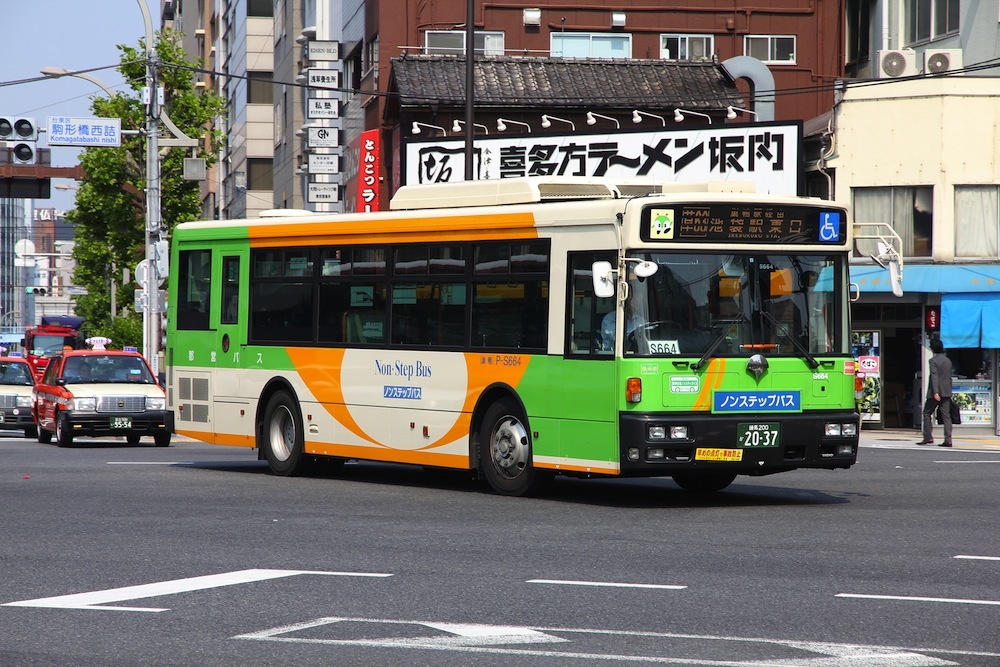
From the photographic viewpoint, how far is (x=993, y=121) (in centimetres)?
3269

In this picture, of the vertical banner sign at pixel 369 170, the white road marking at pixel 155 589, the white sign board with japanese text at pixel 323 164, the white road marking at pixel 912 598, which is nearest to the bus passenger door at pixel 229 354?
the white road marking at pixel 155 589

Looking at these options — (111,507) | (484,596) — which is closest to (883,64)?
(111,507)

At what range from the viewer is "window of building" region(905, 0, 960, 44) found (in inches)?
1444

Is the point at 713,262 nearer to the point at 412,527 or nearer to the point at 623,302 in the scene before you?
the point at 623,302

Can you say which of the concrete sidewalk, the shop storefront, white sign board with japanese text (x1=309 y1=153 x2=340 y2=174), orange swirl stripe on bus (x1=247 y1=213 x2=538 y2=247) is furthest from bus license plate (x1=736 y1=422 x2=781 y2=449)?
white sign board with japanese text (x1=309 y1=153 x2=340 y2=174)

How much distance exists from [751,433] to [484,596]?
19.0 feet

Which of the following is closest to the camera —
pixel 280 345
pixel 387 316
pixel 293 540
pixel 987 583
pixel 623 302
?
pixel 987 583

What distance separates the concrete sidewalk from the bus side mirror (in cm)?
1538

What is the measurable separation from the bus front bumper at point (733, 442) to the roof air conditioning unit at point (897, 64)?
2139cm

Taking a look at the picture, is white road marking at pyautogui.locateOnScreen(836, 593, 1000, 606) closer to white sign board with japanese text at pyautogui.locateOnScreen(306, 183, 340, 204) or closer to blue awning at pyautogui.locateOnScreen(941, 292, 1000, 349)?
blue awning at pyautogui.locateOnScreen(941, 292, 1000, 349)

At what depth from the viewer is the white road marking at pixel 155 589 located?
28.2ft

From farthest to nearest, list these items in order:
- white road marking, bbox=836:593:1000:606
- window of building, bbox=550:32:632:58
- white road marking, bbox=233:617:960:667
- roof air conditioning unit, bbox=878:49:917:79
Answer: window of building, bbox=550:32:632:58 → roof air conditioning unit, bbox=878:49:917:79 → white road marking, bbox=836:593:1000:606 → white road marking, bbox=233:617:960:667

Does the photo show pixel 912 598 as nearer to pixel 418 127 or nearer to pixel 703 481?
pixel 703 481

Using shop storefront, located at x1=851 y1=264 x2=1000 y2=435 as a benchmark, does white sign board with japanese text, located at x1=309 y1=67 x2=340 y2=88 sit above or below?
above
